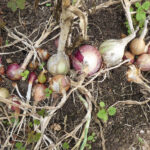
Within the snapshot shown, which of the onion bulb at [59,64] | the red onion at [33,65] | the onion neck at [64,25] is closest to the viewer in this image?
the onion neck at [64,25]

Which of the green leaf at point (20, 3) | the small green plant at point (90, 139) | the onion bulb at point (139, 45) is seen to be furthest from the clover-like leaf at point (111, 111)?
the green leaf at point (20, 3)

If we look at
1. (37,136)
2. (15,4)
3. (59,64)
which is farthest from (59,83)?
(15,4)

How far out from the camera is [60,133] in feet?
4.45

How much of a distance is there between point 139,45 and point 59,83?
0.56 m

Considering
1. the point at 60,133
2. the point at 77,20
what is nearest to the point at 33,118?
the point at 60,133

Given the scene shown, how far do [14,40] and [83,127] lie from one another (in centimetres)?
73

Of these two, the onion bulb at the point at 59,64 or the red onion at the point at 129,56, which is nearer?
the onion bulb at the point at 59,64

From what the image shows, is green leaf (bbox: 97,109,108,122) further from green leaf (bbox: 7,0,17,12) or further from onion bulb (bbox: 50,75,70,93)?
green leaf (bbox: 7,0,17,12)

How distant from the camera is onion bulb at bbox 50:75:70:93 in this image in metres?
1.19

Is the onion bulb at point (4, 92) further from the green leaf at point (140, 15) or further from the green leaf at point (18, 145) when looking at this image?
the green leaf at point (140, 15)

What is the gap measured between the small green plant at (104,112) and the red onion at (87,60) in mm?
260

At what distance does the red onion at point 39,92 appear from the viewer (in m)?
1.26

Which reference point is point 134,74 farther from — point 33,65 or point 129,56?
point 33,65

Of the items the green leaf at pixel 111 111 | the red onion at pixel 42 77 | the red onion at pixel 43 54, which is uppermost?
the red onion at pixel 43 54
